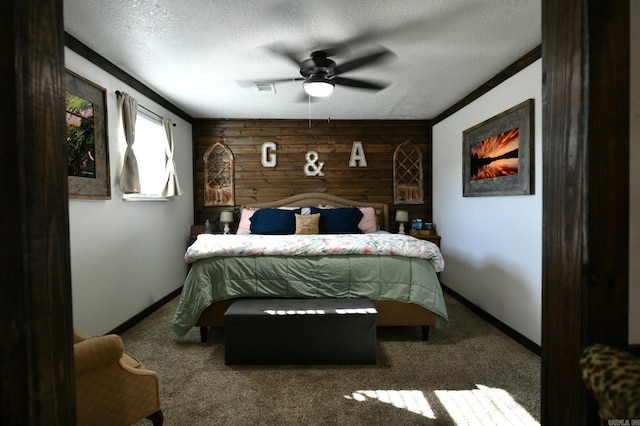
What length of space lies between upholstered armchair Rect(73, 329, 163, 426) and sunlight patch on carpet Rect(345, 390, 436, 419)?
1131mm

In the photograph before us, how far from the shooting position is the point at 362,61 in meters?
2.79

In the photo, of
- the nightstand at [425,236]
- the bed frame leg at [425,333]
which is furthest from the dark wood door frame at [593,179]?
the nightstand at [425,236]

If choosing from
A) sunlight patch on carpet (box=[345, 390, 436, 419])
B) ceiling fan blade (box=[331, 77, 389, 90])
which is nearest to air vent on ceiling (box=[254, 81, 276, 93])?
ceiling fan blade (box=[331, 77, 389, 90])

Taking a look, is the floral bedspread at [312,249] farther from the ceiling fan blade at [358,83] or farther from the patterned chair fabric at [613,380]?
the patterned chair fabric at [613,380]

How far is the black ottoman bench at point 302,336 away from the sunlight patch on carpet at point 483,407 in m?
0.58

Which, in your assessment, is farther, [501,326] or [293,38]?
[501,326]

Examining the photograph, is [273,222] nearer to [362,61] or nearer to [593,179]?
[362,61]

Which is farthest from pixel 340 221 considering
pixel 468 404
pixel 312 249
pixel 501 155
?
pixel 468 404

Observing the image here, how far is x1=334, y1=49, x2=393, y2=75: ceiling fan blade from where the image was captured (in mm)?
2663

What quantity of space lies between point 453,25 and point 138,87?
9.92 feet

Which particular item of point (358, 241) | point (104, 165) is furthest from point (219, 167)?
point (358, 241)

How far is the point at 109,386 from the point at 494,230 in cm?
331

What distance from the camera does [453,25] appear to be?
2.24 metres

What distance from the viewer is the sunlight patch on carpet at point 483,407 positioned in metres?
1.74
